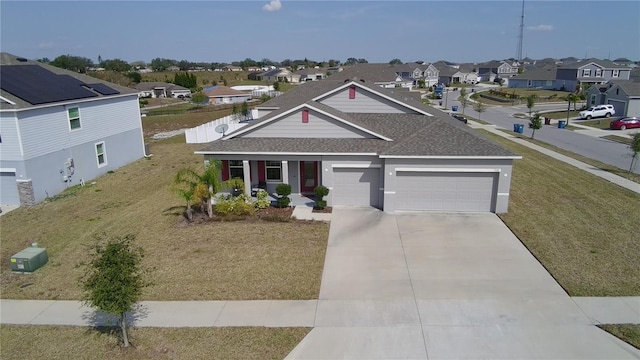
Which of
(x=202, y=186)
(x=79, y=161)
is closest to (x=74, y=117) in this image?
(x=79, y=161)

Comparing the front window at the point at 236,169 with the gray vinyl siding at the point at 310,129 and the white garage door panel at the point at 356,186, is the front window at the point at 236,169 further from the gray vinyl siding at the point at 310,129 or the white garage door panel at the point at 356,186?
the white garage door panel at the point at 356,186

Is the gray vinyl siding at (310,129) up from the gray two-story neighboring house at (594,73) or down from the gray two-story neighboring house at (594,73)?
down

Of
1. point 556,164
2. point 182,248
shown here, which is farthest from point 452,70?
point 182,248

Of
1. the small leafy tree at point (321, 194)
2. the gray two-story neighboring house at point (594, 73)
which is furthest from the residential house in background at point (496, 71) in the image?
the small leafy tree at point (321, 194)

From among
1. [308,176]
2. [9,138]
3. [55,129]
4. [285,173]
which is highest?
[55,129]

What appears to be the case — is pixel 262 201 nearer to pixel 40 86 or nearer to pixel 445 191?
pixel 445 191

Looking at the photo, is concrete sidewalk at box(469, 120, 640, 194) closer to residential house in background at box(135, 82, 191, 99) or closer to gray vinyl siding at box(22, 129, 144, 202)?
gray vinyl siding at box(22, 129, 144, 202)
